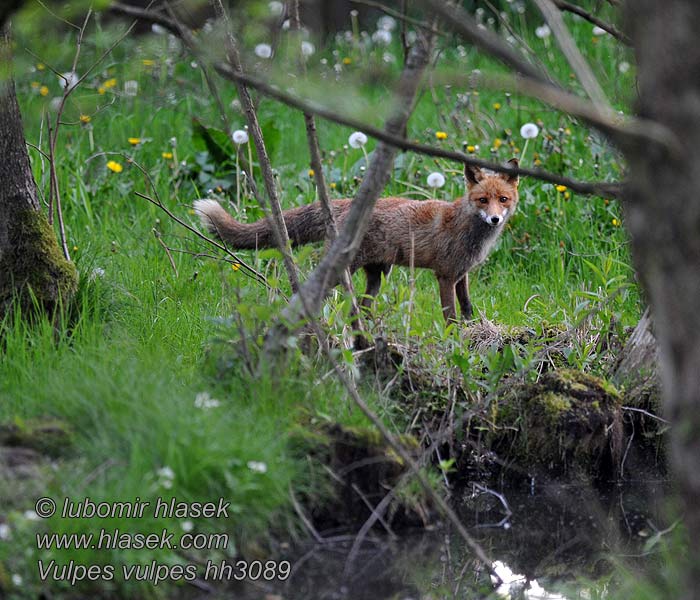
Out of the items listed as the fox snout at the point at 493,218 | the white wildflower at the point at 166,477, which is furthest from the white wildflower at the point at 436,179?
the white wildflower at the point at 166,477

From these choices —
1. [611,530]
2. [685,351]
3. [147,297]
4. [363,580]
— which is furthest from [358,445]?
[147,297]

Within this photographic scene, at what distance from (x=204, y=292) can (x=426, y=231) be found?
1675 mm

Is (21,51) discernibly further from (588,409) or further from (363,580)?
(588,409)

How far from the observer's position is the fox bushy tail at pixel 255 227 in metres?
5.70

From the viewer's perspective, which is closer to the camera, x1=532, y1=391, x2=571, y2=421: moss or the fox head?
x1=532, y1=391, x2=571, y2=421: moss

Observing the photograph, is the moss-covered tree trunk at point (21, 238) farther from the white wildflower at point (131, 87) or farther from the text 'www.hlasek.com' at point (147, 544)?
the white wildflower at point (131, 87)

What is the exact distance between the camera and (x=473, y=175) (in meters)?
6.20

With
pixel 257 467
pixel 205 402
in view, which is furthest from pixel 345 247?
pixel 257 467

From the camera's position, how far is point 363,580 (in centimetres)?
314

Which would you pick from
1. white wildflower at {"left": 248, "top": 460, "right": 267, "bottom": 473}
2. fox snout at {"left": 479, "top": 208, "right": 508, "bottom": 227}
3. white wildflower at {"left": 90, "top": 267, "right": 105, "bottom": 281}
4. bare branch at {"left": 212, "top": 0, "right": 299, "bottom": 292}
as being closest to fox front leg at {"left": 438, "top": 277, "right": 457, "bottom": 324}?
fox snout at {"left": 479, "top": 208, "right": 508, "bottom": 227}

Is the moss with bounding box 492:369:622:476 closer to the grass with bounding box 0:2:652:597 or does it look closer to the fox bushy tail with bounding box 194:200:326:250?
the grass with bounding box 0:2:652:597

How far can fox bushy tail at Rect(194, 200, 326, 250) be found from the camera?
5699 mm

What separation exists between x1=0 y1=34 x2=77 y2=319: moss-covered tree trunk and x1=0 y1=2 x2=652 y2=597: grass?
0.19 meters

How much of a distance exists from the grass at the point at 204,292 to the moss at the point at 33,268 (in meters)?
0.16
